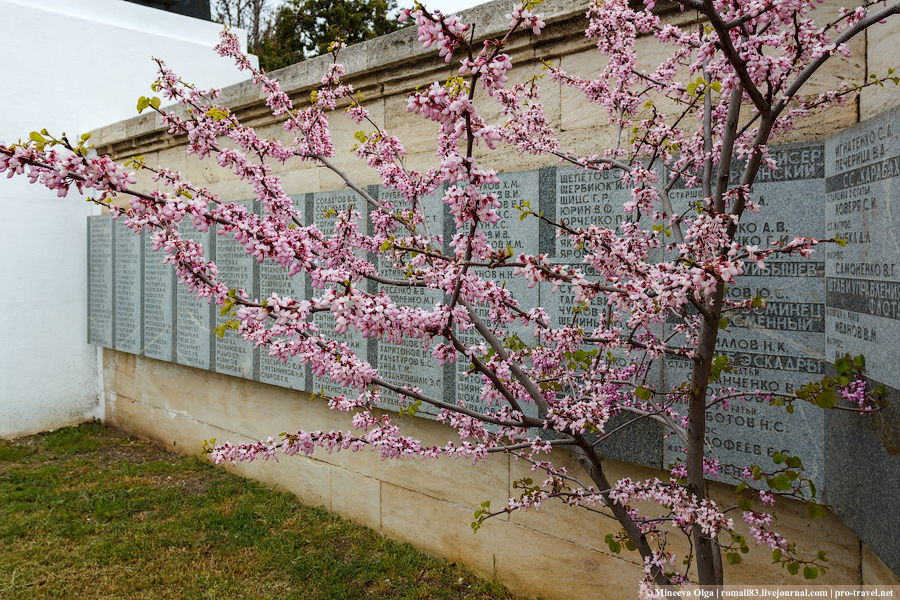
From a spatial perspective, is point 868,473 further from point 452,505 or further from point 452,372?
point 452,505

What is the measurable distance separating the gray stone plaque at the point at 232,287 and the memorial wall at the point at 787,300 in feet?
4.57

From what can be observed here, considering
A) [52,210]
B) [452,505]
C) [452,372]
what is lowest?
[452,505]

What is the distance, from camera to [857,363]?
6.86 ft

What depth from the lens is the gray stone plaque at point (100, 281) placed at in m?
7.00

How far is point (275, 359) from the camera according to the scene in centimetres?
477

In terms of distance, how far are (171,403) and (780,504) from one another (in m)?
5.92

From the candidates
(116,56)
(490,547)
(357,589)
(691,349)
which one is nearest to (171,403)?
(357,589)

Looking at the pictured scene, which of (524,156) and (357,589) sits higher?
(524,156)

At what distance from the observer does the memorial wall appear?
201cm

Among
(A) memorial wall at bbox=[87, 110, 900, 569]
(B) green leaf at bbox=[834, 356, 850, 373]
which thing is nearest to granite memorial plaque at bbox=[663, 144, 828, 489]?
(A) memorial wall at bbox=[87, 110, 900, 569]

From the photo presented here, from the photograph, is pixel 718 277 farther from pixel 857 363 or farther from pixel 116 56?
pixel 116 56

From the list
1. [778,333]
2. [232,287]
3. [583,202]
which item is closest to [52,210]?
[232,287]

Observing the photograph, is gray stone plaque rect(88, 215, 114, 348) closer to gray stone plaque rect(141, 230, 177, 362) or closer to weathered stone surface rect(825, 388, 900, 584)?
gray stone plaque rect(141, 230, 177, 362)

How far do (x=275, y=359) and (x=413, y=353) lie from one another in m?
1.46
